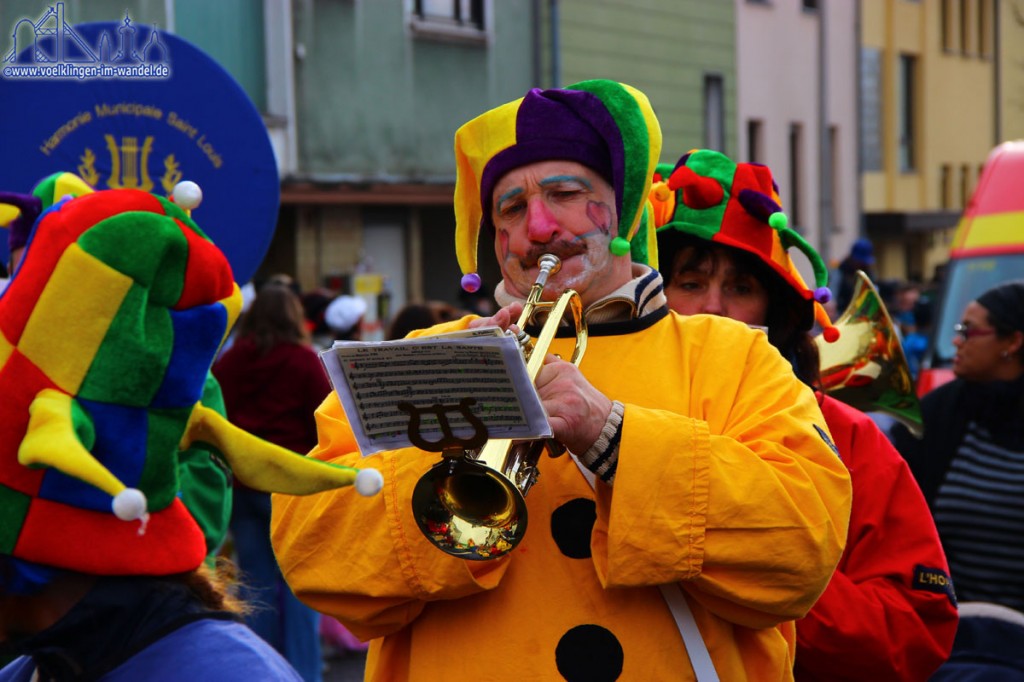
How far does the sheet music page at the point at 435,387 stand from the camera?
2145 mm

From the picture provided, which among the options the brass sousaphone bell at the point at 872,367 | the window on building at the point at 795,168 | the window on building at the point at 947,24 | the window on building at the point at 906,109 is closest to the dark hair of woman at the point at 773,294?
the brass sousaphone bell at the point at 872,367

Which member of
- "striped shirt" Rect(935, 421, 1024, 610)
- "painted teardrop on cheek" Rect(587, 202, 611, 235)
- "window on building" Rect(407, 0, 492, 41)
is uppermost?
"window on building" Rect(407, 0, 492, 41)

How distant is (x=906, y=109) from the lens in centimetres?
2794

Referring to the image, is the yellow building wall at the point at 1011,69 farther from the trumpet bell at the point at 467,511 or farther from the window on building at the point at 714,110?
the trumpet bell at the point at 467,511

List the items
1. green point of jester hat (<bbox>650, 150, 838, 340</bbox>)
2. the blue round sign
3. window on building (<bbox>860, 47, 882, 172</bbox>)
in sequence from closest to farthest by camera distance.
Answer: green point of jester hat (<bbox>650, 150, 838, 340</bbox>)
the blue round sign
window on building (<bbox>860, 47, 882, 172</bbox>)

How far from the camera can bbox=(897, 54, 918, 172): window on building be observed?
27.7 m

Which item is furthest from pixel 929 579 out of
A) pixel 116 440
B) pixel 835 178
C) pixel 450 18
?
pixel 835 178

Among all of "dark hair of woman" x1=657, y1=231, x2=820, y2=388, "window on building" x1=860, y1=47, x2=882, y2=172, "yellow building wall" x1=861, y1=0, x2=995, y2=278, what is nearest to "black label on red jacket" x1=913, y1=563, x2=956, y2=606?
"dark hair of woman" x1=657, y1=231, x2=820, y2=388

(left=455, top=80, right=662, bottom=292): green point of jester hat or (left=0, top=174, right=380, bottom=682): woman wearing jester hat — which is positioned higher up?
(left=455, top=80, right=662, bottom=292): green point of jester hat

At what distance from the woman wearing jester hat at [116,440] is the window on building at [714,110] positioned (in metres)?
20.0

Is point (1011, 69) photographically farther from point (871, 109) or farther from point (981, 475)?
point (981, 475)

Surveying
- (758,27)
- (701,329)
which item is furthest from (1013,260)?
(758,27)

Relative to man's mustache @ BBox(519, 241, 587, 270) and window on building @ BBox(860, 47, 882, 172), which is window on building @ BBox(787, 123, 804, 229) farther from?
man's mustache @ BBox(519, 241, 587, 270)

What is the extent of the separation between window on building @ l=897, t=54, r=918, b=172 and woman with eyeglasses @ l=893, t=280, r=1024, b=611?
23.7m
